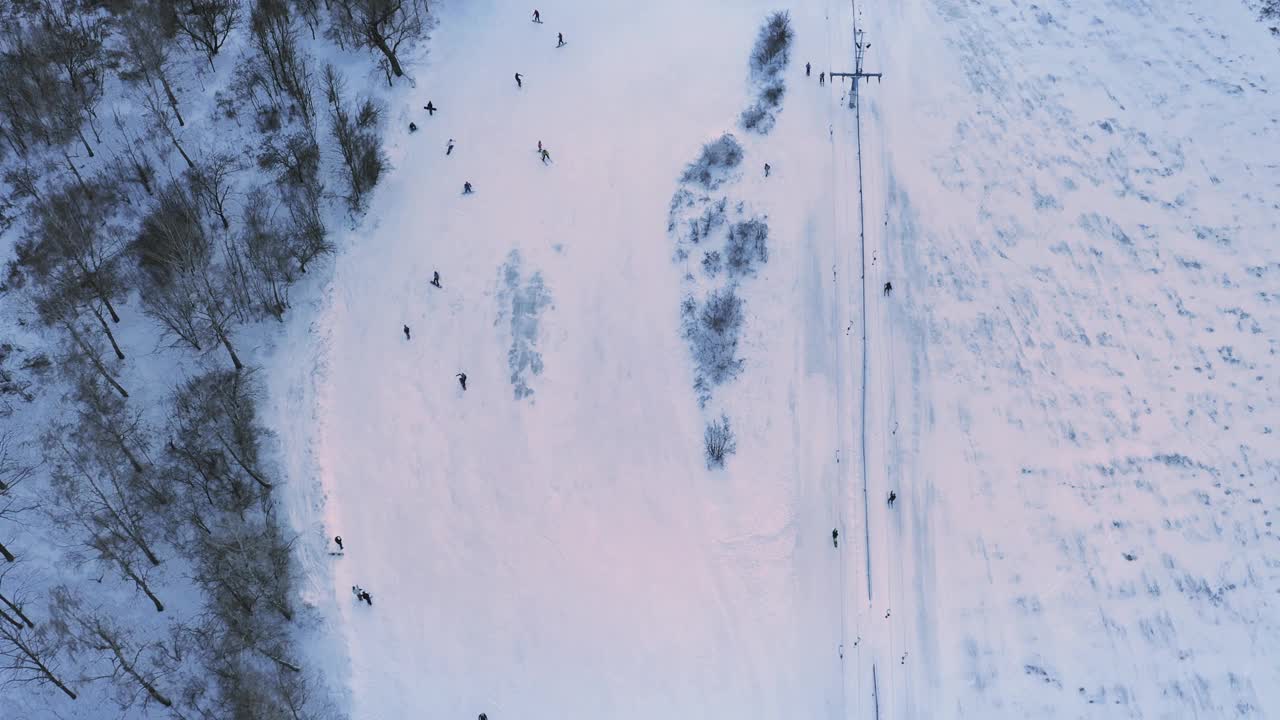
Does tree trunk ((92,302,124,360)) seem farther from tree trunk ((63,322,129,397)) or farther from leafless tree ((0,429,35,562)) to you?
leafless tree ((0,429,35,562))

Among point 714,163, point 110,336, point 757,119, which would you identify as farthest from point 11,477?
point 757,119

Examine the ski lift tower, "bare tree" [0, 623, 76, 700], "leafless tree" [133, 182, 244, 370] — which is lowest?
"bare tree" [0, 623, 76, 700]

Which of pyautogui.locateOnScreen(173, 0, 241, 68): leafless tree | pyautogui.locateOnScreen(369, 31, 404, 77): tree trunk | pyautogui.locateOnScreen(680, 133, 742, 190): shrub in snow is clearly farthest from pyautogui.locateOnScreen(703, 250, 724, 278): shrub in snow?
pyautogui.locateOnScreen(173, 0, 241, 68): leafless tree

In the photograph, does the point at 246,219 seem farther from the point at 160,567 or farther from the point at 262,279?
the point at 160,567

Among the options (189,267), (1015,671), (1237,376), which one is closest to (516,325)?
(189,267)

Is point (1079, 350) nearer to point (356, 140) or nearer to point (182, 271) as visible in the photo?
point (356, 140)

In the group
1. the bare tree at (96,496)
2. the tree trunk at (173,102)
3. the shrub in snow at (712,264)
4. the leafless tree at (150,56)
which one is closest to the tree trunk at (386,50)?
the tree trunk at (173,102)
